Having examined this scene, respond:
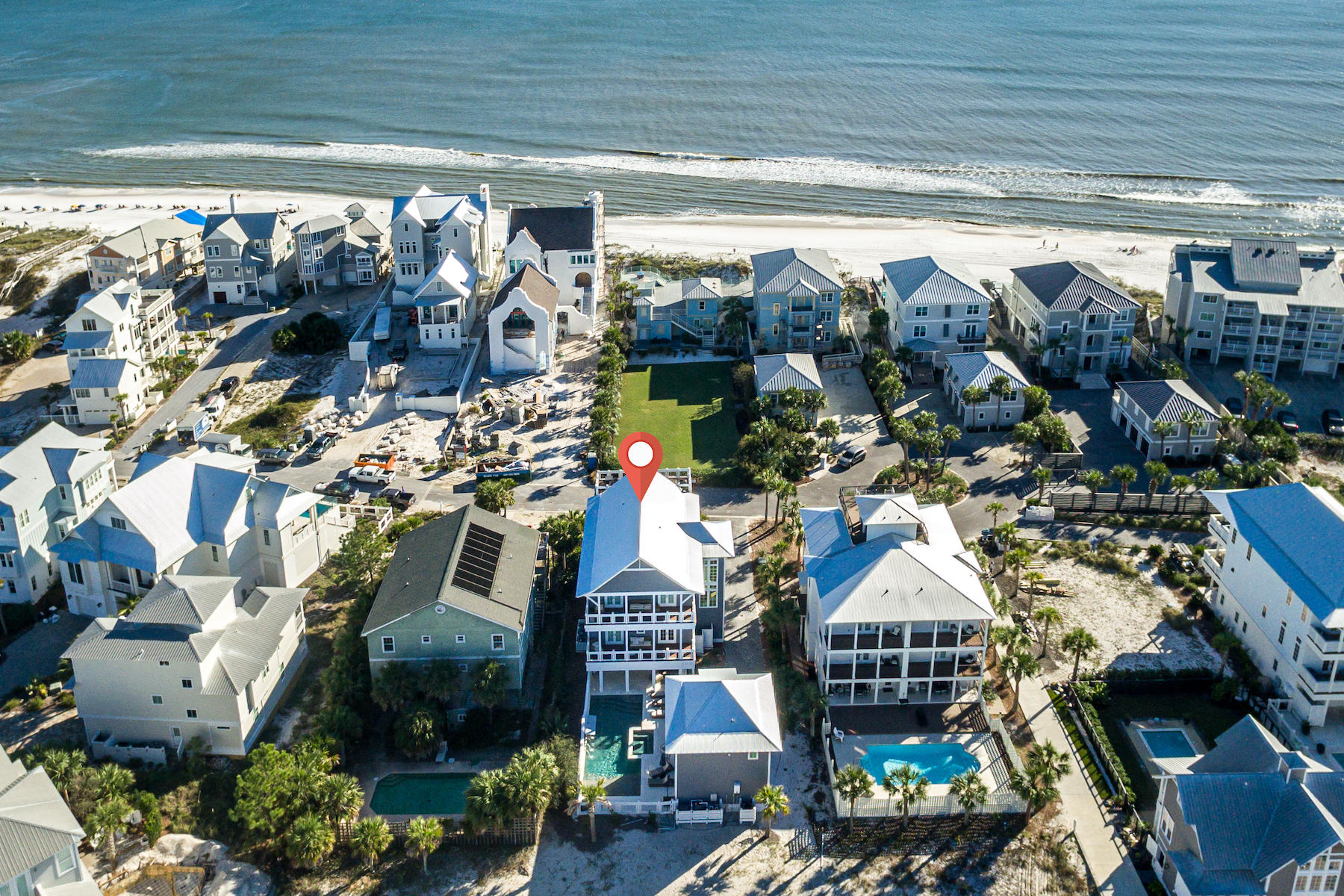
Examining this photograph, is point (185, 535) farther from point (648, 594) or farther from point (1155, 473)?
point (1155, 473)

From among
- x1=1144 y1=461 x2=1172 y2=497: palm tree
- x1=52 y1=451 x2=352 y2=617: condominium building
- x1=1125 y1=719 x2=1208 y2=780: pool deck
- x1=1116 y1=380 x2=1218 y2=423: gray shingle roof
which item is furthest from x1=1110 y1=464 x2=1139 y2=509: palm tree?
x1=52 y1=451 x2=352 y2=617: condominium building

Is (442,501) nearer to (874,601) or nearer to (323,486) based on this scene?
(323,486)

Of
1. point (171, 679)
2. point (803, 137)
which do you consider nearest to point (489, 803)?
point (171, 679)

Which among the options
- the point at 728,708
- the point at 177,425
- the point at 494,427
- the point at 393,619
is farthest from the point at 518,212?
the point at 728,708

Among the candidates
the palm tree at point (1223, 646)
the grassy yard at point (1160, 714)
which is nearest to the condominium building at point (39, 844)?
the grassy yard at point (1160, 714)

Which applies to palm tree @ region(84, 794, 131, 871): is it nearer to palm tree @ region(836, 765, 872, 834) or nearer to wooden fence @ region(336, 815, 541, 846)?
wooden fence @ region(336, 815, 541, 846)
